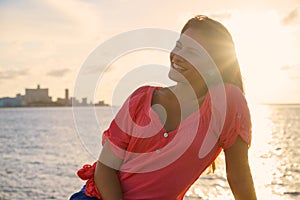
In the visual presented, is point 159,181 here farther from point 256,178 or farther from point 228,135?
point 256,178

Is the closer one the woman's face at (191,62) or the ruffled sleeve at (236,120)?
the ruffled sleeve at (236,120)

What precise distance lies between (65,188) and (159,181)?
858 inches

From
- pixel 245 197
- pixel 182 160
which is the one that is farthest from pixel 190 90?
pixel 245 197

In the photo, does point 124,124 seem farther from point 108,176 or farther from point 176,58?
point 176,58

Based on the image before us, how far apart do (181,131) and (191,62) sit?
0.34 meters

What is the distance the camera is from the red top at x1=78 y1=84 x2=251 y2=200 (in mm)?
2227

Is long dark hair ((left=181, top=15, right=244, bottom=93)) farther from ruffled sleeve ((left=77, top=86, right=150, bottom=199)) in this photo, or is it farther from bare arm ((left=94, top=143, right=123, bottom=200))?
bare arm ((left=94, top=143, right=123, bottom=200))

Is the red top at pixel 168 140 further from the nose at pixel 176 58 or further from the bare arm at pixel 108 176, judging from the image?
the nose at pixel 176 58

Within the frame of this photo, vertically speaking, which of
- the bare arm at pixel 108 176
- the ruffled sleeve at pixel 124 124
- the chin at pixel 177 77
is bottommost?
the bare arm at pixel 108 176

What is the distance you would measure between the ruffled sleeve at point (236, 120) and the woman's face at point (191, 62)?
0.20 m

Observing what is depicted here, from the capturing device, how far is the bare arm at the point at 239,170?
225cm

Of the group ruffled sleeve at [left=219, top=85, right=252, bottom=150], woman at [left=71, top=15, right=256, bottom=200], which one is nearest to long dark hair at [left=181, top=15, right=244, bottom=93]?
woman at [left=71, top=15, right=256, bottom=200]

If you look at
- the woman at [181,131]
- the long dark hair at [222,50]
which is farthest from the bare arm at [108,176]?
the long dark hair at [222,50]

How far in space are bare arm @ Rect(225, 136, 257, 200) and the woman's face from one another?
378 mm
